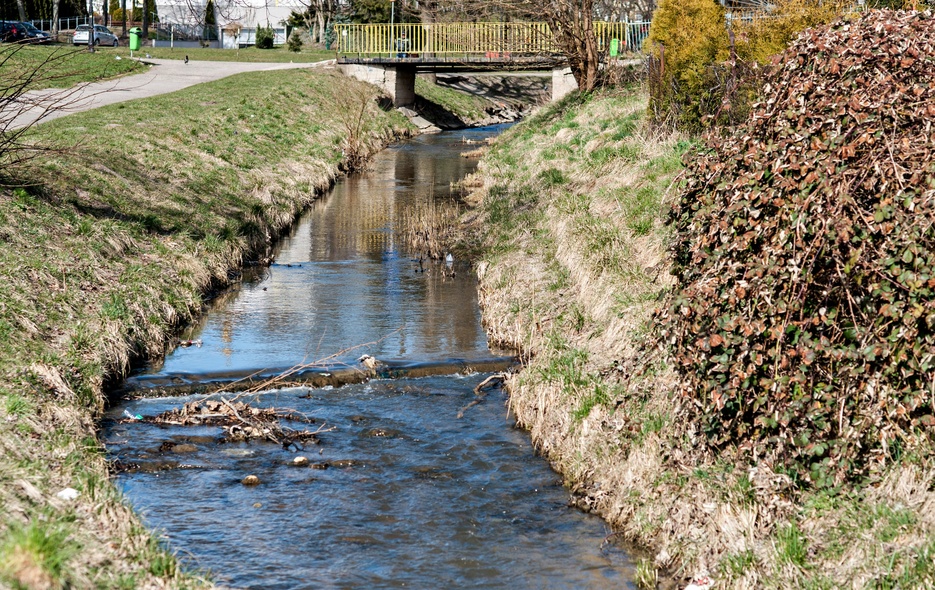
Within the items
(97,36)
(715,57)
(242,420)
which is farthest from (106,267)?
(97,36)

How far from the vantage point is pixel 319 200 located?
2231cm

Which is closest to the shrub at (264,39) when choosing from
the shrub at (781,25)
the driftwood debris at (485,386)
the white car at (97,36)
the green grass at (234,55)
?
the green grass at (234,55)

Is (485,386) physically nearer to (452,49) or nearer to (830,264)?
(830,264)

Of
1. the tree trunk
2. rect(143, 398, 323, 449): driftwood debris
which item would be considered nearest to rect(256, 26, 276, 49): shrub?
the tree trunk

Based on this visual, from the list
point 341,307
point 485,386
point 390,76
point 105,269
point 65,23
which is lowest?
point 485,386

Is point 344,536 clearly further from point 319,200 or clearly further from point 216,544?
point 319,200

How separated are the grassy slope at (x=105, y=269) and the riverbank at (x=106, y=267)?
0.02 meters

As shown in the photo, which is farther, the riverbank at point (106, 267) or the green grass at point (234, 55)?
the green grass at point (234, 55)

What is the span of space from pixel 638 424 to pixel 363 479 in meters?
2.20

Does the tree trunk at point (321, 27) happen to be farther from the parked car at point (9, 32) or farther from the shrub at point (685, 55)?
the shrub at point (685, 55)

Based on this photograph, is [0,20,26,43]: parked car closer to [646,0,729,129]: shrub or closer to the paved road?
the paved road

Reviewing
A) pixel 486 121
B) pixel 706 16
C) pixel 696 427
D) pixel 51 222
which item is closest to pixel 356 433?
pixel 696 427

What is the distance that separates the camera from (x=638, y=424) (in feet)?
25.7

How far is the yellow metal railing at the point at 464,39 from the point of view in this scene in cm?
3628
